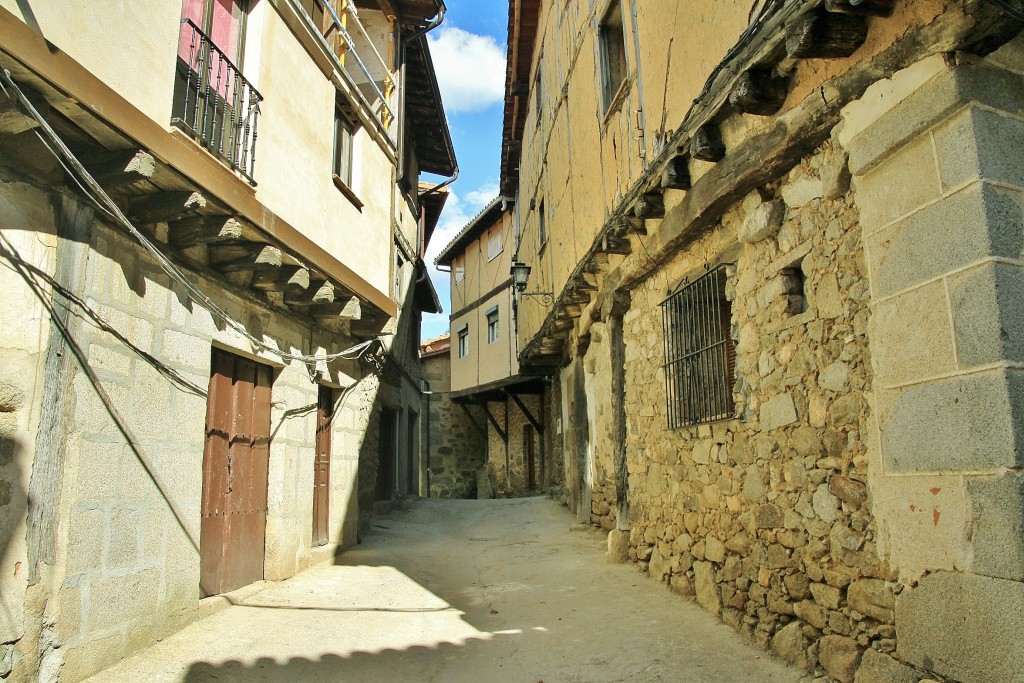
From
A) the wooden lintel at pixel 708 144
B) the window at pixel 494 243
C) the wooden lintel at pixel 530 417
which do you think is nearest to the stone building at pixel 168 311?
the wooden lintel at pixel 708 144

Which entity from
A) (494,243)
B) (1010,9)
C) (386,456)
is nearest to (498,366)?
(494,243)

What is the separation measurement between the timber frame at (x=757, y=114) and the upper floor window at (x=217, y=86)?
9.98ft

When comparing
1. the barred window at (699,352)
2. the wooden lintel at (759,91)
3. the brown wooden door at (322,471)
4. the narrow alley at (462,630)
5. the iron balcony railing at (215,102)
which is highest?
the iron balcony railing at (215,102)

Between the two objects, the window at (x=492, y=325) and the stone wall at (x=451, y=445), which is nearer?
the window at (x=492, y=325)

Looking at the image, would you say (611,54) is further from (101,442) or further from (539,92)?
(101,442)

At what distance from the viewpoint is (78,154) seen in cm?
375

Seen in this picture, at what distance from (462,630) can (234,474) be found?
222cm

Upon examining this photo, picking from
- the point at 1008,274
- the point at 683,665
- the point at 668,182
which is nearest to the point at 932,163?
the point at 1008,274

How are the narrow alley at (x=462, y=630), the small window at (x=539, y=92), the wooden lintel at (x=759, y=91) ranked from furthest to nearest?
1. the small window at (x=539, y=92)
2. the narrow alley at (x=462, y=630)
3. the wooden lintel at (x=759, y=91)

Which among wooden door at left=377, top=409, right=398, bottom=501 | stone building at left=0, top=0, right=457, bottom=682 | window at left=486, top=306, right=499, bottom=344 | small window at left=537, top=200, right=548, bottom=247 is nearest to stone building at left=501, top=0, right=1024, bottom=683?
stone building at left=0, top=0, right=457, bottom=682

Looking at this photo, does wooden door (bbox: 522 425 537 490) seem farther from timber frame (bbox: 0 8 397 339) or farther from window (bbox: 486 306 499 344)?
timber frame (bbox: 0 8 397 339)

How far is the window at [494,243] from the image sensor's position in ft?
57.3

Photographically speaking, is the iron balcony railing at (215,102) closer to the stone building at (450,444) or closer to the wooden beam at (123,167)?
the wooden beam at (123,167)

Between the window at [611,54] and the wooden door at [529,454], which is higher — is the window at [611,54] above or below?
above
